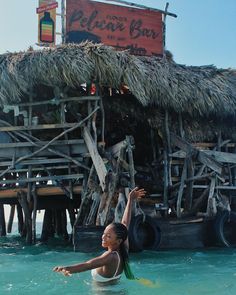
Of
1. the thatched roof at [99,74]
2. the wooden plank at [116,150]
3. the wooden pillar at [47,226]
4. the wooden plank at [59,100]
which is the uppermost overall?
the thatched roof at [99,74]

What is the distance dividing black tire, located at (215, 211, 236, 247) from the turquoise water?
33cm

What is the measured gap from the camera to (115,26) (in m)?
16.0

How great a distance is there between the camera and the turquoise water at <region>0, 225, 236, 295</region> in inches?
256

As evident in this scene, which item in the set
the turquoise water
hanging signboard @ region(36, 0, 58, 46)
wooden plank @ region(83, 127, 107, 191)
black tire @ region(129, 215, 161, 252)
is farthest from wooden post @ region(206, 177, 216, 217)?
hanging signboard @ region(36, 0, 58, 46)

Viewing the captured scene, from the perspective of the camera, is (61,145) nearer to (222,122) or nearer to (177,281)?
(222,122)

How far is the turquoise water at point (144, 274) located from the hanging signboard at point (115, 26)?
757 centimetres

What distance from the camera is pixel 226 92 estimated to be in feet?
44.8

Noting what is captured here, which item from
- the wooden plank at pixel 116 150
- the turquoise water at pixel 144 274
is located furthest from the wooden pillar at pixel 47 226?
the wooden plank at pixel 116 150

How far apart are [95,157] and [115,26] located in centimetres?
625

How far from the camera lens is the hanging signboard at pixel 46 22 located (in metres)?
14.8

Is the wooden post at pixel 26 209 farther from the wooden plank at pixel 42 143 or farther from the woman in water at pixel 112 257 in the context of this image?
the woman in water at pixel 112 257

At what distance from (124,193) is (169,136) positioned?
9.04ft

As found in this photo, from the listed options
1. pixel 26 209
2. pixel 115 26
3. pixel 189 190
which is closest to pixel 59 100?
pixel 26 209

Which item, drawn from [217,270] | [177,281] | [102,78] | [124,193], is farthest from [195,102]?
[177,281]
